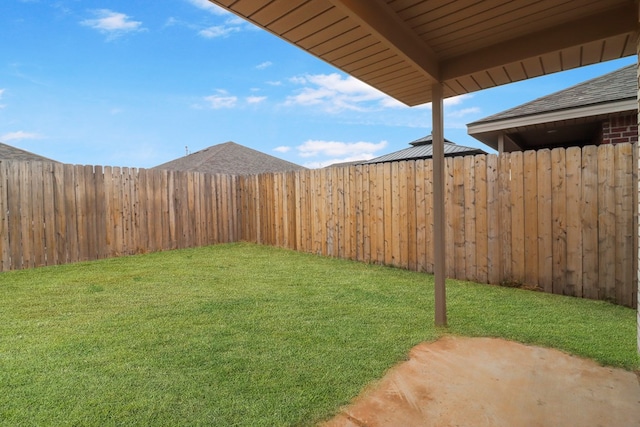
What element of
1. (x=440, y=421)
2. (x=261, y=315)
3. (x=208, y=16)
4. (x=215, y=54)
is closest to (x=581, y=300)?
(x=440, y=421)

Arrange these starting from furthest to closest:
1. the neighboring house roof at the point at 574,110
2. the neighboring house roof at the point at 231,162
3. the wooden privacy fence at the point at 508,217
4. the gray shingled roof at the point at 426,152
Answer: the neighboring house roof at the point at 231,162
the gray shingled roof at the point at 426,152
the neighboring house roof at the point at 574,110
the wooden privacy fence at the point at 508,217

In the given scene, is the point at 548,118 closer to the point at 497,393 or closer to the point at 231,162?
the point at 497,393

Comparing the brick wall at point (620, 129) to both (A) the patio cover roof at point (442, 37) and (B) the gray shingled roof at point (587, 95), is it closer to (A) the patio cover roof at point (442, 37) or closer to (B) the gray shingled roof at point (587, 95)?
(B) the gray shingled roof at point (587, 95)

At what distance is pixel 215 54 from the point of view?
533 inches

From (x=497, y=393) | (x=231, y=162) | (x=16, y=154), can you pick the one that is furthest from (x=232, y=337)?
(x=231, y=162)

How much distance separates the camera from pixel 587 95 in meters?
5.25

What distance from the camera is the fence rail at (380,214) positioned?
351cm

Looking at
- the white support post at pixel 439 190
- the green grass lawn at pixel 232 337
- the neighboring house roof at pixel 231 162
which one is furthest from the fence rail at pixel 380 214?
the neighboring house roof at pixel 231 162

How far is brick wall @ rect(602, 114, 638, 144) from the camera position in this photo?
15.8ft

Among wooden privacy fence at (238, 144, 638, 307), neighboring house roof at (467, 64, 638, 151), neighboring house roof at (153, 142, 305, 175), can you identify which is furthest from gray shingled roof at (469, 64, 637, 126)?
neighboring house roof at (153, 142, 305, 175)

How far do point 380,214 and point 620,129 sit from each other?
3832 millimetres

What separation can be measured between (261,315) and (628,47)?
11.3ft

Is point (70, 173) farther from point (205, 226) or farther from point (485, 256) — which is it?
point (485, 256)

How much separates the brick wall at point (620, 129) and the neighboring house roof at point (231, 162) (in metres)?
10.5
